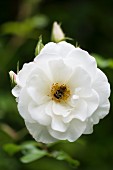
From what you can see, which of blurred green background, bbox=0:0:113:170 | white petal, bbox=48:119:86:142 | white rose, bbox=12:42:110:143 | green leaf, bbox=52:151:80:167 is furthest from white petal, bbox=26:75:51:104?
blurred green background, bbox=0:0:113:170

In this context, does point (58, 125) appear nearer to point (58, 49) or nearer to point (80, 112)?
point (80, 112)

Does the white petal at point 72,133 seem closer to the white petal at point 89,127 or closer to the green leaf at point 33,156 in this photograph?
the white petal at point 89,127

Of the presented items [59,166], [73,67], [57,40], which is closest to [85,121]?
[73,67]

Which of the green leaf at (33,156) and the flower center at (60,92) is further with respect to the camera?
Answer: the green leaf at (33,156)

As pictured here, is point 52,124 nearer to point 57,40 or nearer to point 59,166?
point 57,40

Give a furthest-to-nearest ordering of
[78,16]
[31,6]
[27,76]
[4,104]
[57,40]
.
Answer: [78,16]
[31,6]
[4,104]
[57,40]
[27,76]

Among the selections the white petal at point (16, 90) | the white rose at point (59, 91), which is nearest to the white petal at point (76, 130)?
the white rose at point (59, 91)
